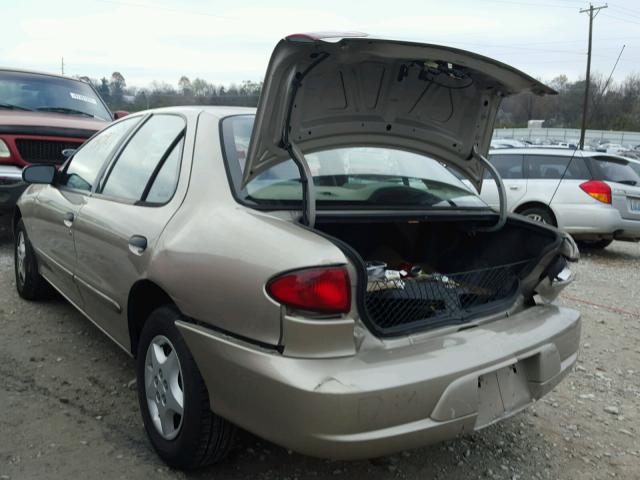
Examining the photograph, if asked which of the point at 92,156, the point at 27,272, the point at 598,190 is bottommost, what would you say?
the point at 27,272

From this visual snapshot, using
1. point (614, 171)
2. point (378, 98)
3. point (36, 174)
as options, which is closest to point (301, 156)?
point (378, 98)

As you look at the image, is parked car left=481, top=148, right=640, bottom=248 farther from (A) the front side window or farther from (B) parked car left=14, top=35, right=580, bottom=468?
(A) the front side window

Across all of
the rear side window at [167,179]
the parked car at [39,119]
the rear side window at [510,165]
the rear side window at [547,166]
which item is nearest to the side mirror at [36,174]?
the rear side window at [167,179]

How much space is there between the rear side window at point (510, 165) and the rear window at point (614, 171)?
104 centimetres

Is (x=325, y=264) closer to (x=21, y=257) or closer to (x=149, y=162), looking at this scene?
(x=149, y=162)

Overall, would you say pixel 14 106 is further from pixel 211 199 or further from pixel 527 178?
pixel 527 178

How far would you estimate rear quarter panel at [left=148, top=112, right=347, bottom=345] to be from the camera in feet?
6.68

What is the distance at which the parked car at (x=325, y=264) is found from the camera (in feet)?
6.59

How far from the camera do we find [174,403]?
2.43 meters

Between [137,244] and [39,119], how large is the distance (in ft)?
16.1

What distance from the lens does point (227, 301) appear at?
2137mm

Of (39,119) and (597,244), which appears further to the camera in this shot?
(597,244)

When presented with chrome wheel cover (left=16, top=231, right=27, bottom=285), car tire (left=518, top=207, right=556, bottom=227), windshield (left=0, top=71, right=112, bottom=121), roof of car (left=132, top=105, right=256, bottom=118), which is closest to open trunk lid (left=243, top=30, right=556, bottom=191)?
roof of car (left=132, top=105, right=256, bottom=118)

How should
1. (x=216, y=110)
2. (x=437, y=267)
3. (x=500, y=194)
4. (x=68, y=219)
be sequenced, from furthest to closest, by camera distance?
(x=68, y=219)
(x=437, y=267)
(x=500, y=194)
(x=216, y=110)
